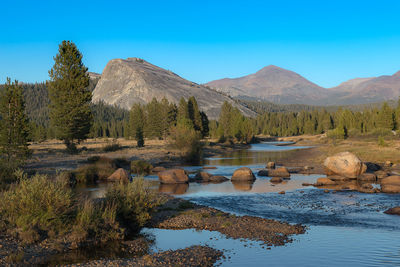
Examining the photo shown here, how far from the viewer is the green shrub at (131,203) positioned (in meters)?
16.5

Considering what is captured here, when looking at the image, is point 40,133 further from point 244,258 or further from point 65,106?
point 244,258

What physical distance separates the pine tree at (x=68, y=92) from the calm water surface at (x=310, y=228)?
29.4 m

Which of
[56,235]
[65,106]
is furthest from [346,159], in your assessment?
[65,106]

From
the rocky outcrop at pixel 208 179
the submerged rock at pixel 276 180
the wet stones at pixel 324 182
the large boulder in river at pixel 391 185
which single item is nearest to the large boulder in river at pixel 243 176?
the rocky outcrop at pixel 208 179

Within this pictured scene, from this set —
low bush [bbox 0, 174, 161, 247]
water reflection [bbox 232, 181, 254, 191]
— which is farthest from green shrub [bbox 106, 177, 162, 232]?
water reflection [bbox 232, 181, 254, 191]

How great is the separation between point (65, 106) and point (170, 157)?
17.4 metres

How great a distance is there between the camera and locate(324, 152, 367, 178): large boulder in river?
33906mm

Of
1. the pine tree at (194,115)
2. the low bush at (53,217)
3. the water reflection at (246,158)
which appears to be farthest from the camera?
the pine tree at (194,115)

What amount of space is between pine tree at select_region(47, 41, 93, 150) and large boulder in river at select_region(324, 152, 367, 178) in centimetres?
3622

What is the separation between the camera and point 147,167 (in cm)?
4250

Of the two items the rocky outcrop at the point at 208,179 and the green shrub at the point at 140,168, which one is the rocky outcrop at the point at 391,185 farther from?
the green shrub at the point at 140,168

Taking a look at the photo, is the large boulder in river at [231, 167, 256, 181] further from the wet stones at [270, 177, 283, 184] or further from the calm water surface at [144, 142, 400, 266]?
the calm water surface at [144, 142, 400, 266]

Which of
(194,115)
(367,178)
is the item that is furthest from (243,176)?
(194,115)

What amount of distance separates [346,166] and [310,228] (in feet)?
62.7
